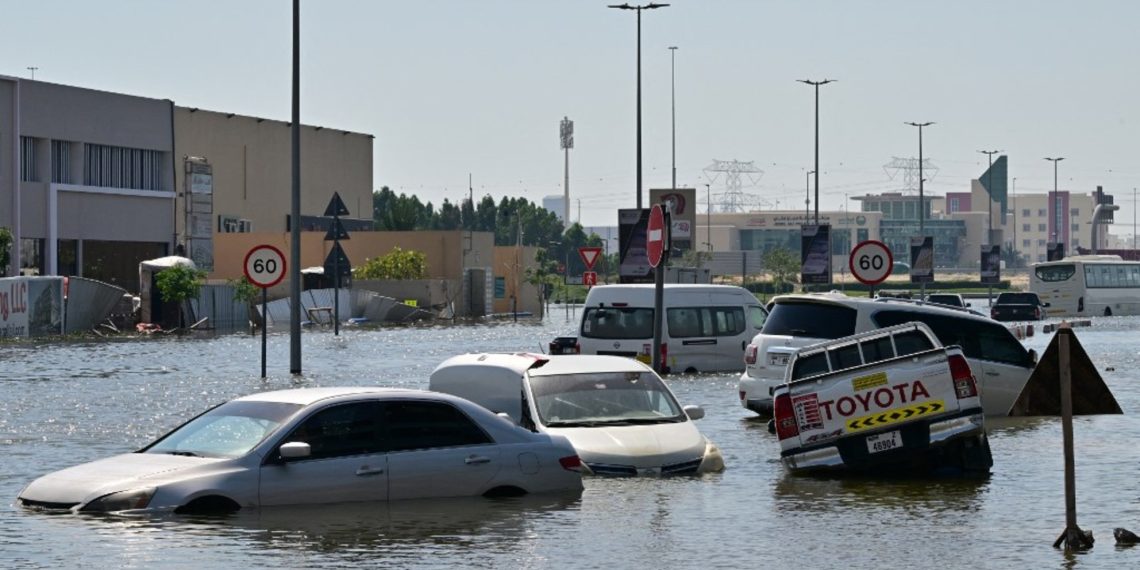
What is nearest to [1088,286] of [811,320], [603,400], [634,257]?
[634,257]

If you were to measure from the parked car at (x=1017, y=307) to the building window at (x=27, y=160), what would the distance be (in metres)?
38.5

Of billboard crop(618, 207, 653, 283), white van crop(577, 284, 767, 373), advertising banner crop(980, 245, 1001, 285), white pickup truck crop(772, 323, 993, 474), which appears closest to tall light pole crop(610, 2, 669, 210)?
billboard crop(618, 207, 653, 283)

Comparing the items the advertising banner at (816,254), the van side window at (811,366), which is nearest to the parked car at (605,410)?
the van side window at (811,366)

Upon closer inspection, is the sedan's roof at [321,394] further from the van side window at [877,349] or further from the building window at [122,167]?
the building window at [122,167]

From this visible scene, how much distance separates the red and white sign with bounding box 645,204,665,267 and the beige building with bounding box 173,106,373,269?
59.7 m

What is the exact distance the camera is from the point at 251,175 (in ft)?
325

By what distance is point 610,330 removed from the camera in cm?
3316

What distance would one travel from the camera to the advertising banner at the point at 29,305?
5625 cm

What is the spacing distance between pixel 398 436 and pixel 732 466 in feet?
18.2

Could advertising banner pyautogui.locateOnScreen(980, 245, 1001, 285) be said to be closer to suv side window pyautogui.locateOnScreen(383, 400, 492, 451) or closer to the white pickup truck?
the white pickup truck

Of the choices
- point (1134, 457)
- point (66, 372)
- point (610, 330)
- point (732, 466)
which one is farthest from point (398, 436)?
point (66, 372)

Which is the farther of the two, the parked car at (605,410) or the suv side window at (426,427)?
the parked car at (605,410)

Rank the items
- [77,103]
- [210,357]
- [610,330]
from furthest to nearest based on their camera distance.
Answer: [77,103]
[210,357]
[610,330]

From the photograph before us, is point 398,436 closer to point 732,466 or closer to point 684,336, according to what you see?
point 732,466
